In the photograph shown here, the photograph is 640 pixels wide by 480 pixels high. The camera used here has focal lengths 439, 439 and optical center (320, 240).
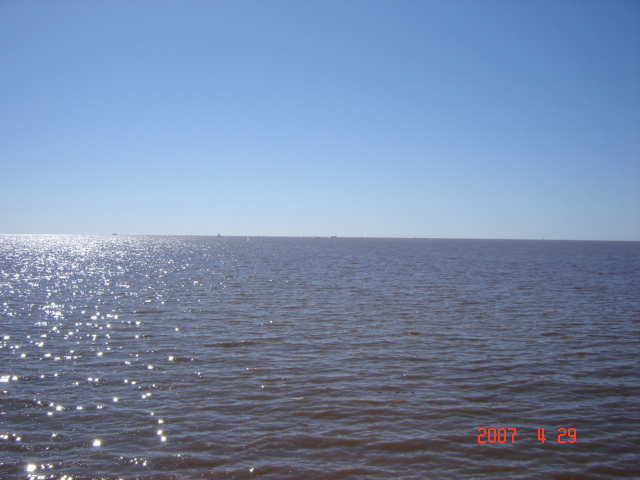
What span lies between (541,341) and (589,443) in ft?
33.6

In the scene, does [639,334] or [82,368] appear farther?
[639,334]

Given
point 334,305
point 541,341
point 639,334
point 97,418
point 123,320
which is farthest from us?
point 334,305

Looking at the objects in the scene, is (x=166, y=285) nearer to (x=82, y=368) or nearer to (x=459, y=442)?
(x=82, y=368)

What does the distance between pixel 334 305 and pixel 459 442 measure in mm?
20151

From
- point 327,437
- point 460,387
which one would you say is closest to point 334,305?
point 460,387

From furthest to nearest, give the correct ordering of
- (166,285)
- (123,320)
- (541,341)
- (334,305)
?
(166,285) < (334,305) < (123,320) < (541,341)

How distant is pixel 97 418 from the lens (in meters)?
11.8
